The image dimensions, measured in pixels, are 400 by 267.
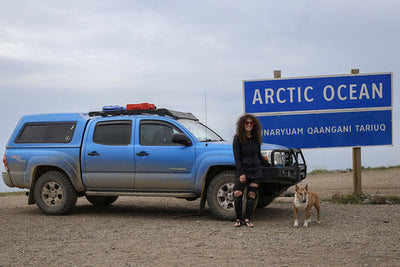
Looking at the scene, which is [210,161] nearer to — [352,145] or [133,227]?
[133,227]

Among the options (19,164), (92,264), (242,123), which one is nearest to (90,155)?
(19,164)

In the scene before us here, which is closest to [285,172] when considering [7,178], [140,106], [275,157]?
[275,157]

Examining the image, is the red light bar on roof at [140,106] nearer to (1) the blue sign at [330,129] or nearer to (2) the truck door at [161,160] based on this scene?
(2) the truck door at [161,160]

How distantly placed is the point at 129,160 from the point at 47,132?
230cm

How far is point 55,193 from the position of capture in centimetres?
1105

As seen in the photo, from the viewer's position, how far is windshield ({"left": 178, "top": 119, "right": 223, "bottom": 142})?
402 inches

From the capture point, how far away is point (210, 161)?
31.3 ft

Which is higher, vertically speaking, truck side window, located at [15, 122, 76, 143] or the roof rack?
Answer: the roof rack

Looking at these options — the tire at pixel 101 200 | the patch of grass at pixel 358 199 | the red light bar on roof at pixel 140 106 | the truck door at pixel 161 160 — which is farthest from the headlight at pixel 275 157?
the tire at pixel 101 200

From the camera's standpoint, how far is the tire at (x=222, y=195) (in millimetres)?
9500

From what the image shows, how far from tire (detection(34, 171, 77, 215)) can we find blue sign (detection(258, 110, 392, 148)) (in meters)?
5.47

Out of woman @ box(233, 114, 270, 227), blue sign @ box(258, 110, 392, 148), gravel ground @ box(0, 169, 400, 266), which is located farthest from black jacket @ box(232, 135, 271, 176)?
blue sign @ box(258, 110, 392, 148)

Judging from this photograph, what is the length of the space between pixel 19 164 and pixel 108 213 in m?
2.27

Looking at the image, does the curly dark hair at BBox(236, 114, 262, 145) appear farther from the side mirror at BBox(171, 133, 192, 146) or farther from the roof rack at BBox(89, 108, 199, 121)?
the roof rack at BBox(89, 108, 199, 121)
